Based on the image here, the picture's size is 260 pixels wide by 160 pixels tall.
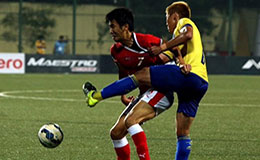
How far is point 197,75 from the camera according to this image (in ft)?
24.0

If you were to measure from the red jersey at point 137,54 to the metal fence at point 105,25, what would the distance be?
31157 millimetres

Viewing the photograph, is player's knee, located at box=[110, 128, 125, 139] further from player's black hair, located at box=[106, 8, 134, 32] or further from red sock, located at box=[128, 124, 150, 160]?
player's black hair, located at box=[106, 8, 134, 32]

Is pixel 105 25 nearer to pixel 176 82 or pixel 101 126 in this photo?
pixel 101 126

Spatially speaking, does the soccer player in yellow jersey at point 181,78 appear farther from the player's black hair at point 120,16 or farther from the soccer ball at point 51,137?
the soccer ball at point 51,137

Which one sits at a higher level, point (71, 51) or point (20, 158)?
point (20, 158)

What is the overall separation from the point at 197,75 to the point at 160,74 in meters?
0.46

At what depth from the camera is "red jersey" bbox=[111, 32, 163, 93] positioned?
24.8 feet

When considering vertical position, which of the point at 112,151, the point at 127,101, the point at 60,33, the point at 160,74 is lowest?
the point at 60,33

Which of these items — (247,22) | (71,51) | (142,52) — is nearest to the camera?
(142,52)

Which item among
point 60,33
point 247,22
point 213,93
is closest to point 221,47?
point 247,22

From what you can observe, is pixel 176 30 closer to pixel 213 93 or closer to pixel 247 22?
pixel 213 93

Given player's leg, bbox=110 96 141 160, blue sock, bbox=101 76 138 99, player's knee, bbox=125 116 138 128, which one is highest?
blue sock, bbox=101 76 138 99

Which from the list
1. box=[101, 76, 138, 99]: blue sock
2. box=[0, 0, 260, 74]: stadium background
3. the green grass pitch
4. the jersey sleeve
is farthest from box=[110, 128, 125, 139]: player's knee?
box=[0, 0, 260, 74]: stadium background

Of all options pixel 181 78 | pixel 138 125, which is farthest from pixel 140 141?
pixel 181 78
